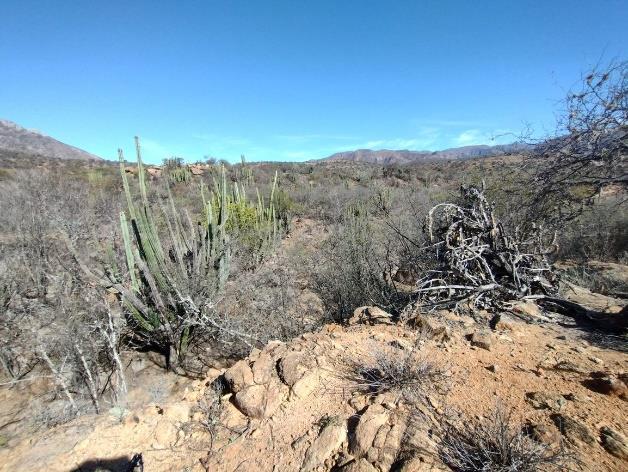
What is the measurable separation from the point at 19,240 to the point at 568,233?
13262mm

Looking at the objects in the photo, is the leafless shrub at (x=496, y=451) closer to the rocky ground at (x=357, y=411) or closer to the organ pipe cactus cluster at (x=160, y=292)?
the rocky ground at (x=357, y=411)

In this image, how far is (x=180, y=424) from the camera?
2400 mm

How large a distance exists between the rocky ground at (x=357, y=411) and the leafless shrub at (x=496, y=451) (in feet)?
0.23

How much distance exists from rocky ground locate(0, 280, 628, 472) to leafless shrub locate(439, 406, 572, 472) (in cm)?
7

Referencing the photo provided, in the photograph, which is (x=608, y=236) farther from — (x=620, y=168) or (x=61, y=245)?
(x=61, y=245)

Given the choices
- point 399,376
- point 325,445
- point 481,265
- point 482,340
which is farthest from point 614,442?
point 481,265

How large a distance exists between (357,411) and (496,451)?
805mm

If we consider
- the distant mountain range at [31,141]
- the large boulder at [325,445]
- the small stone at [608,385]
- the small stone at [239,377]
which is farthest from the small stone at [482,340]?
the distant mountain range at [31,141]

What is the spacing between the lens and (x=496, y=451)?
5.45 ft

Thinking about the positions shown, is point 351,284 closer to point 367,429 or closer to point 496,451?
point 367,429

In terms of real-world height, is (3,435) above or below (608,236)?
below

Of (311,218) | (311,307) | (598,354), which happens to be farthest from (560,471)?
(311,218)

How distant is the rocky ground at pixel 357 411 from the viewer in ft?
6.10

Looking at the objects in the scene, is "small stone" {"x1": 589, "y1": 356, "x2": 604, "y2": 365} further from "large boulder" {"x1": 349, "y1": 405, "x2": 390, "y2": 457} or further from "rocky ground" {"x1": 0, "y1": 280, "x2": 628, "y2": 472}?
"large boulder" {"x1": 349, "y1": 405, "x2": 390, "y2": 457}
